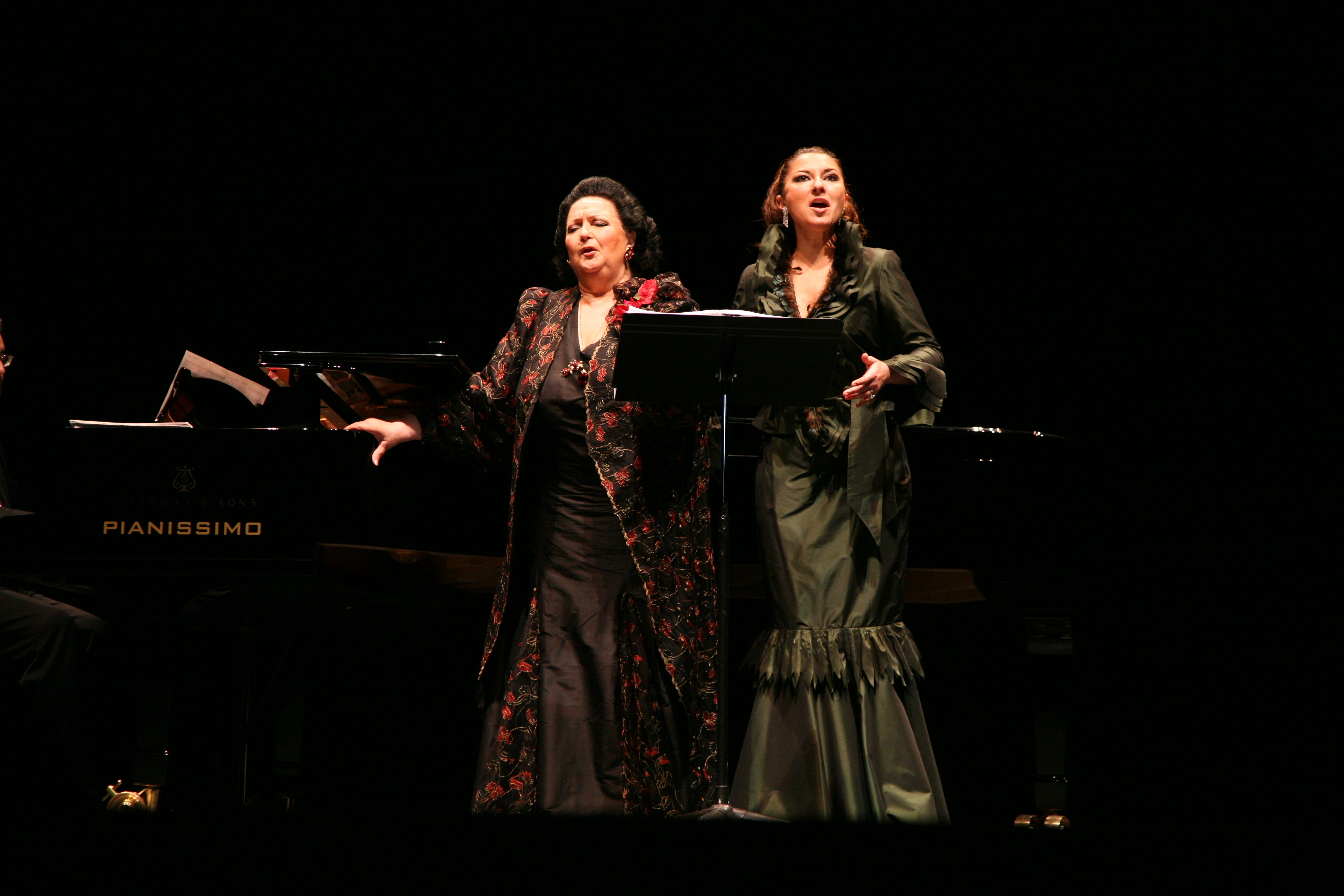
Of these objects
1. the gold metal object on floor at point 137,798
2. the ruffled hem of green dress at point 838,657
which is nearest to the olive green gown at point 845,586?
the ruffled hem of green dress at point 838,657

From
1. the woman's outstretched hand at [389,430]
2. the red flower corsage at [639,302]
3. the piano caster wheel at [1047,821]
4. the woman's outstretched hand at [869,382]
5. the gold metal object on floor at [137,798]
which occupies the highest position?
the red flower corsage at [639,302]

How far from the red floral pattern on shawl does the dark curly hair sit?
17 centimetres

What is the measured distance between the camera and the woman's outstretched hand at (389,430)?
9.30 feet

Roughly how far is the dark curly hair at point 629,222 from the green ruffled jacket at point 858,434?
260mm

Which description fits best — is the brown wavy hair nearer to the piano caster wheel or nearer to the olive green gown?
the olive green gown

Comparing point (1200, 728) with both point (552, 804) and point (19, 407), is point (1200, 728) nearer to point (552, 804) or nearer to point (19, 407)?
point (552, 804)

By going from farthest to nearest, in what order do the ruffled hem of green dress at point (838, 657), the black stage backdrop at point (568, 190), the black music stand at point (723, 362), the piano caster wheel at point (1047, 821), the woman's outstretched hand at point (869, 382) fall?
the black stage backdrop at point (568, 190) → the piano caster wheel at point (1047, 821) → the ruffled hem of green dress at point (838, 657) → the woman's outstretched hand at point (869, 382) → the black music stand at point (723, 362)

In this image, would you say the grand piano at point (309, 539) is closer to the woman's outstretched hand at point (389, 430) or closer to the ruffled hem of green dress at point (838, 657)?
the woman's outstretched hand at point (389, 430)

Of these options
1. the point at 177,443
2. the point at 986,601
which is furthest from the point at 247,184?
the point at 986,601

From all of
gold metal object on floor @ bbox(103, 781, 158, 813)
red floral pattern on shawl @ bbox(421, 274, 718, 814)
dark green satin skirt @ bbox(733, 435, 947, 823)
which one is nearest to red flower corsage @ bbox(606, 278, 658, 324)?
red floral pattern on shawl @ bbox(421, 274, 718, 814)

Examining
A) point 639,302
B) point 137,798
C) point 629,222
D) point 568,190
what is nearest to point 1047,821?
point 639,302

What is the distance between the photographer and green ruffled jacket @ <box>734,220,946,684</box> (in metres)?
2.77

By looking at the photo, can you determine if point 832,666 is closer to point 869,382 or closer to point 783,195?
point 869,382

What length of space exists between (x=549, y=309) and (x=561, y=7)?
164 cm
